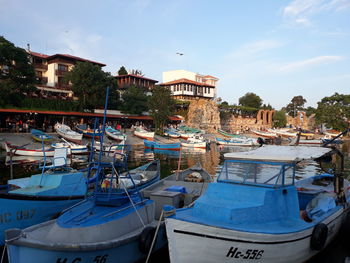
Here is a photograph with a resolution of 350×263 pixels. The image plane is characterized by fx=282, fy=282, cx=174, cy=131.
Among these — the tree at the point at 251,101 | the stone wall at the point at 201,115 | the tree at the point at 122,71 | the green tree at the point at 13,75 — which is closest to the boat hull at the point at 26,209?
the green tree at the point at 13,75

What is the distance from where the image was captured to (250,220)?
770 cm

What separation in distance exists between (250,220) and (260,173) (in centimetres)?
171

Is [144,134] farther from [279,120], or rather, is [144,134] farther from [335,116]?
[279,120]

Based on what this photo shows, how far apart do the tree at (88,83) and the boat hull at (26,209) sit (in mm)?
45852

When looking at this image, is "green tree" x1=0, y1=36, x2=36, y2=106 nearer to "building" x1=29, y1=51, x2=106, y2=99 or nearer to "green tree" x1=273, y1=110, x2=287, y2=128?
"building" x1=29, y1=51, x2=106, y2=99

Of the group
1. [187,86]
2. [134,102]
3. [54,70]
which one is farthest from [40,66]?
[187,86]

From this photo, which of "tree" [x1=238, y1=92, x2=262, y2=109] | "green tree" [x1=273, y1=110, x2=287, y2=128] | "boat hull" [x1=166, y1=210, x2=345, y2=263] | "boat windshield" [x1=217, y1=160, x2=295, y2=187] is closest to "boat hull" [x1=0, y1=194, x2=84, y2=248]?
"boat hull" [x1=166, y1=210, x2=345, y2=263]

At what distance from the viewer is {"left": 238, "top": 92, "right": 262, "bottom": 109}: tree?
113250mm

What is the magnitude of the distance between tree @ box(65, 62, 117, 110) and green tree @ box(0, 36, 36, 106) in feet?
27.5

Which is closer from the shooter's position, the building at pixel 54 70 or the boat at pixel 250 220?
the boat at pixel 250 220

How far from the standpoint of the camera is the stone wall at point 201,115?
262 feet

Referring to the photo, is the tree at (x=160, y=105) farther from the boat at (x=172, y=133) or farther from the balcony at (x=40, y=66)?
the balcony at (x=40, y=66)

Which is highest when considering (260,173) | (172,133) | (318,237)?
(260,173)

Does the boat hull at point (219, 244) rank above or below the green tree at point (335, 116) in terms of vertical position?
below
